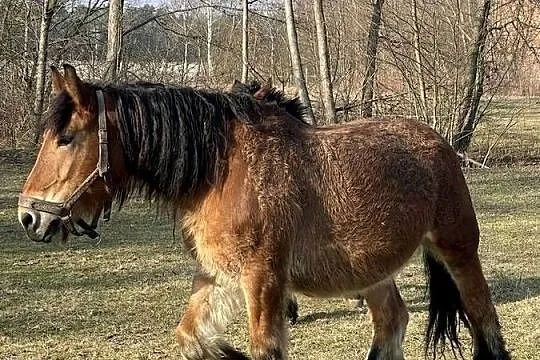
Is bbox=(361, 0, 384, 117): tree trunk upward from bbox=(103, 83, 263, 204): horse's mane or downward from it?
upward

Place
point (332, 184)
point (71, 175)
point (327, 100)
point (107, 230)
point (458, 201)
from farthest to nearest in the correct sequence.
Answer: point (327, 100), point (107, 230), point (458, 201), point (332, 184), point (71, 175)

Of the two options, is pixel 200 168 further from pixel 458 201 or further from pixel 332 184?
pixel 458 201

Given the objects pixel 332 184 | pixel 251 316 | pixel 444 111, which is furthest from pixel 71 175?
pixel 444 111

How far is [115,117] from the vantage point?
368 cm

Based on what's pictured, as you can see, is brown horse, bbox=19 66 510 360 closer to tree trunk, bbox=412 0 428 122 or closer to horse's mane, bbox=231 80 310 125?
horse's mane, bbox=231 80 310 125

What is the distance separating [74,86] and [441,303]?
2708mm

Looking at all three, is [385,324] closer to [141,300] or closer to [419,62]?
[141,300]

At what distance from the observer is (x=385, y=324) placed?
4895 mm

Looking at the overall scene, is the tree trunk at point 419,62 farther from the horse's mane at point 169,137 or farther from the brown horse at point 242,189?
the horse's mane at point 169,137

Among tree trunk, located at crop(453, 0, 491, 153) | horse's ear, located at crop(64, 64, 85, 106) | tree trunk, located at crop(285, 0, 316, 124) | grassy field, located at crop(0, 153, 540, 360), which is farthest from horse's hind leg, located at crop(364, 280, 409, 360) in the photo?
tree trunk, located at crop(453, 0, 491, 153)

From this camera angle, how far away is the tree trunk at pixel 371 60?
18.2m

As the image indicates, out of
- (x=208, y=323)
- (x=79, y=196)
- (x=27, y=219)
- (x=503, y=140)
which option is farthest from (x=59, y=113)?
(x=503, y=140)

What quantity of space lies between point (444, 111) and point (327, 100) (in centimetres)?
298

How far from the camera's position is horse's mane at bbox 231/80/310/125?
13.9 ft
